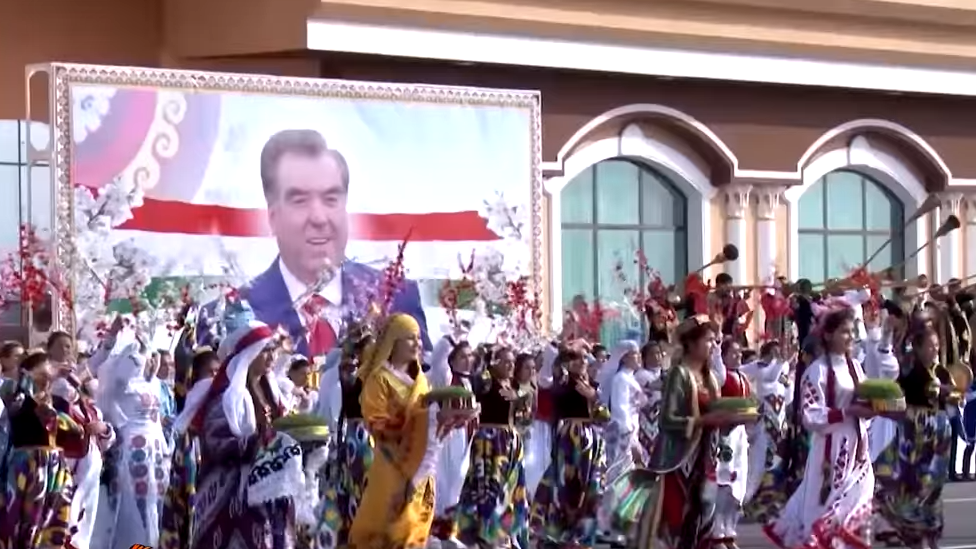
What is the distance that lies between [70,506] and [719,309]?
8.07m

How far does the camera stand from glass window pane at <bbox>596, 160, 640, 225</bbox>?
24.3 meters

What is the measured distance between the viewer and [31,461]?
13430 millimetres

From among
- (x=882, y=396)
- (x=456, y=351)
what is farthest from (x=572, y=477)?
(x=882, y=396)

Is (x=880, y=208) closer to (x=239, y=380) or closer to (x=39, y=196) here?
(x=39, y=196)

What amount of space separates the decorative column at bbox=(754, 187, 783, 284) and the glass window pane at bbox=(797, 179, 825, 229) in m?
0.70

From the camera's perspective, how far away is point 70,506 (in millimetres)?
13867

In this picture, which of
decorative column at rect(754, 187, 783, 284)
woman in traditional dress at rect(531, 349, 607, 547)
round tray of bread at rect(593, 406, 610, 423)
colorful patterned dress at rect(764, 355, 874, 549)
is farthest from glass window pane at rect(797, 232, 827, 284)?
colorful patterned dress at rect(764, 355, 874, 549)

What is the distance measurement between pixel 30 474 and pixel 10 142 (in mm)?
8472

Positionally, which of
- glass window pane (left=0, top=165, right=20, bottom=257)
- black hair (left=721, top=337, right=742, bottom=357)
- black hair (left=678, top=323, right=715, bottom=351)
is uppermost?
glass window pane (left=0, top=165, right=20, bottom=257)

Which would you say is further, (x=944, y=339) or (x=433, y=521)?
(x=944, y=339)

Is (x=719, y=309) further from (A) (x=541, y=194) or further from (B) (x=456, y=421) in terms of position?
(B) (x=456, y=421)

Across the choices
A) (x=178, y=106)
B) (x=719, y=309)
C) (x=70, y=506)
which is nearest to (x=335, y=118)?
(x=178, y=106)

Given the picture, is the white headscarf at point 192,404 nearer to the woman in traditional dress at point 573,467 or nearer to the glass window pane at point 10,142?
the woman in traditional dress at point 573,467

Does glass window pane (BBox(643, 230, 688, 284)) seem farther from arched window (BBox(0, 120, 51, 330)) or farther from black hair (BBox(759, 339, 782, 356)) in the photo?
arched window (BBox(0, 120, 51, 330))
